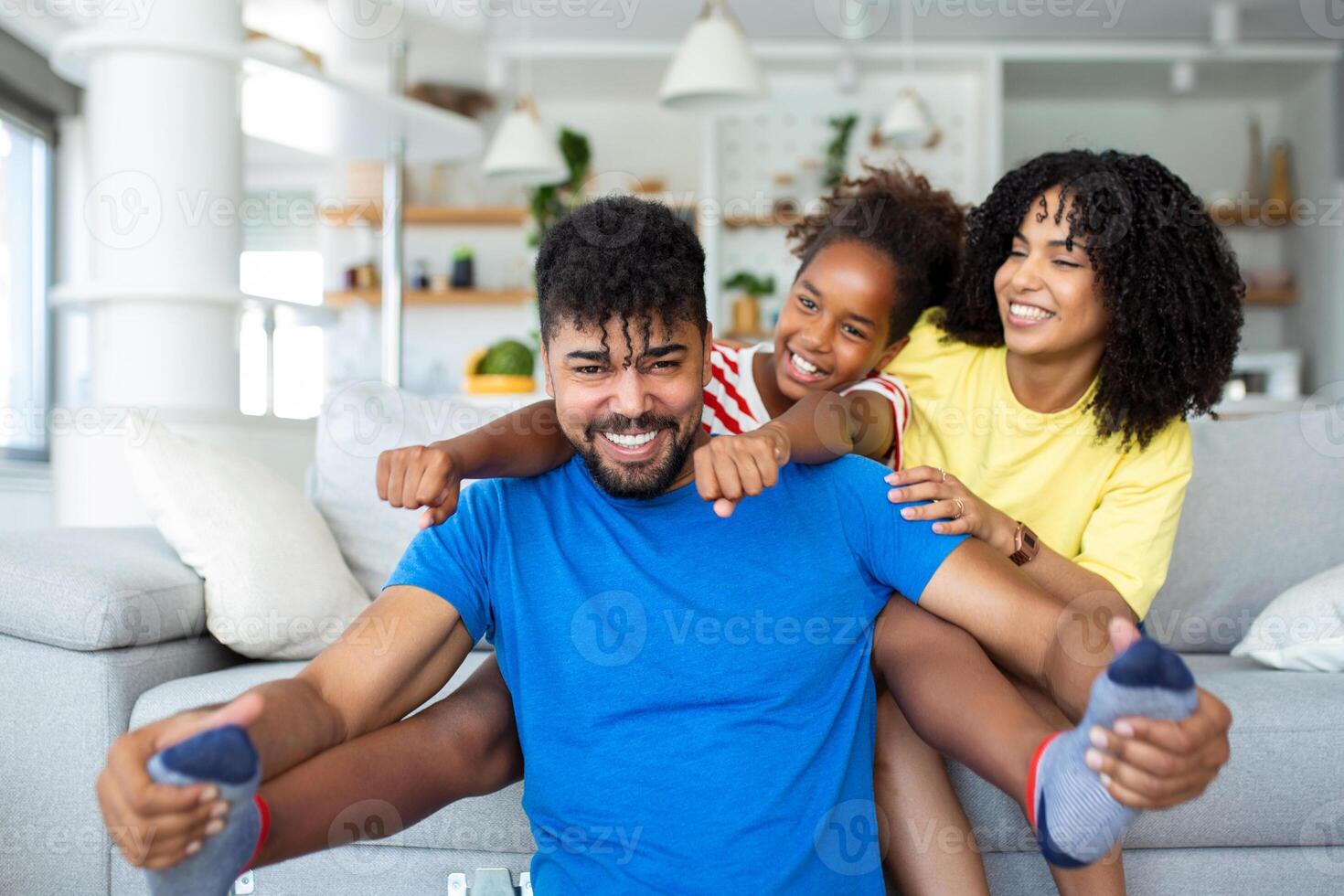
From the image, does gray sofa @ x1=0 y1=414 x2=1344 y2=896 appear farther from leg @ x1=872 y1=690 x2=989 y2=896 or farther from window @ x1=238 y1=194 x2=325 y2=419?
window @ x1=238 y1=194 x2=325 y2=419

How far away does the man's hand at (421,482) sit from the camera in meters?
1.24

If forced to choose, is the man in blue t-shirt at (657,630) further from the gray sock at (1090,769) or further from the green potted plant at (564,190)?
the green potted plant at (564,190)

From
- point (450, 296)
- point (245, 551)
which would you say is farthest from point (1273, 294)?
A: point (245, 551)

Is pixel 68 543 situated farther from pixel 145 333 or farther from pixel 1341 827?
pixel 1341 827

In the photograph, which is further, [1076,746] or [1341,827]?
[1341,827]

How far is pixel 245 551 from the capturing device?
182 centimetres

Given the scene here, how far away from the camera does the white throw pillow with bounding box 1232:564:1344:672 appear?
70.1 inches

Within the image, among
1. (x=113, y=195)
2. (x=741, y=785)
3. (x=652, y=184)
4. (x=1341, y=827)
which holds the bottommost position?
(x=1341, y=827)

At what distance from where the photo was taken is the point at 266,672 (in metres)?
1.73

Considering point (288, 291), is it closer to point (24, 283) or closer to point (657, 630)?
point (24, 283)

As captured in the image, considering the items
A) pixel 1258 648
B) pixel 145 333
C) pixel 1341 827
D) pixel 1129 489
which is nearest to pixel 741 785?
pixel 1129 489

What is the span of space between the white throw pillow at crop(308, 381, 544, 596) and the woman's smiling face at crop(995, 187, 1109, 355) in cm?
95

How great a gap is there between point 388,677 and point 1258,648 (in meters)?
1.34

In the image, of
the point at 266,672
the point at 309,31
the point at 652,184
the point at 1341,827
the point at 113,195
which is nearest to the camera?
the point at 1341,827
